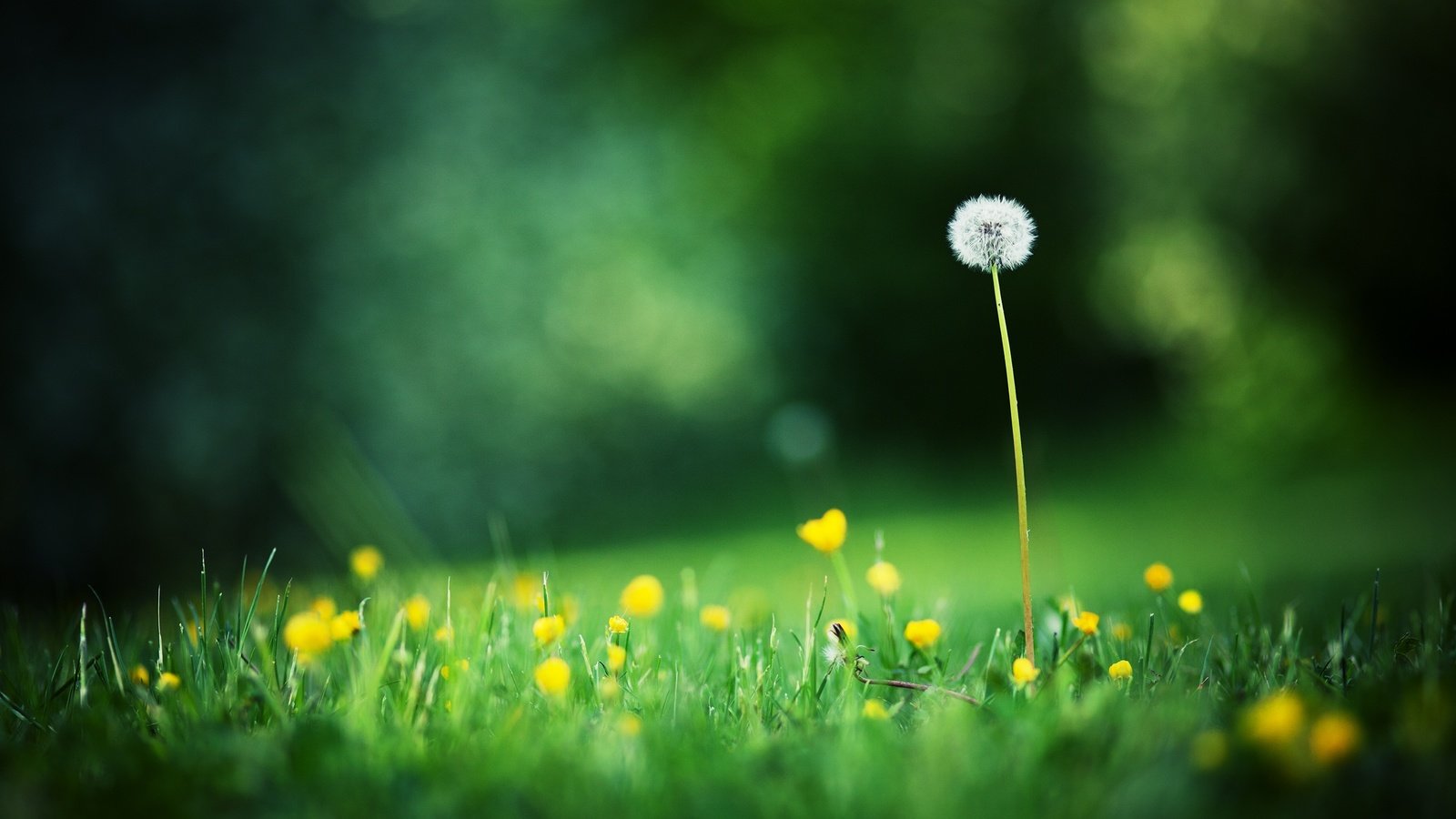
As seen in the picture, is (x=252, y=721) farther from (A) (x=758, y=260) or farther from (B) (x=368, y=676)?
(A) (x=758, y=260)

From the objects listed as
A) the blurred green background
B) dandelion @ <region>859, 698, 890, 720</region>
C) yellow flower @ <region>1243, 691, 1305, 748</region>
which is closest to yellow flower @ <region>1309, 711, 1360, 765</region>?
yellow flower @ <region>1243, 691, 1305, 748</region>

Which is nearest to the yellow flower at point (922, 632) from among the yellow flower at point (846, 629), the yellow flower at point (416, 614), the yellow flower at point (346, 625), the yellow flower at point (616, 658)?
the yellow flower at point (846, 629)

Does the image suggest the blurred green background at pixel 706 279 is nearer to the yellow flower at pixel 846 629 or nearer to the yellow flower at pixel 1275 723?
the yellow flower at pixel 846 629

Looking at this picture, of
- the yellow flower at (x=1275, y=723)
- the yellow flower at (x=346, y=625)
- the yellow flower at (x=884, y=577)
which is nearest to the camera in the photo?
the yellow flower at (x=1275, y=723)

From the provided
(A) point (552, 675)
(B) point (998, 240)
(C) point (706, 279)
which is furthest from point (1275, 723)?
(C) point (706, 279)

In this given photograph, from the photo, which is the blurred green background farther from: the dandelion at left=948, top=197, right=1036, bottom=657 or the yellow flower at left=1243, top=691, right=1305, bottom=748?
the yellow flower at left=1243, top=691, right=1305, bottom=748

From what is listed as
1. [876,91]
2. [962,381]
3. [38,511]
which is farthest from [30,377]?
[962,381]
